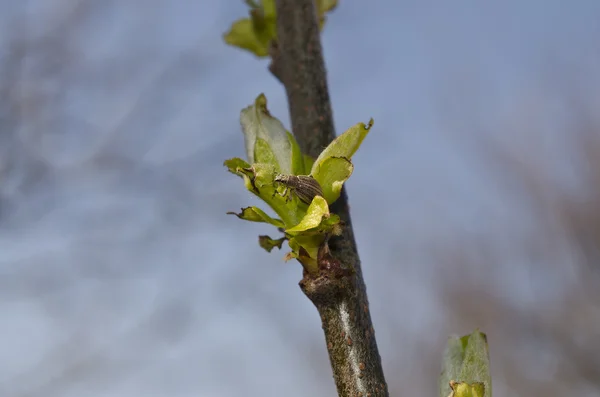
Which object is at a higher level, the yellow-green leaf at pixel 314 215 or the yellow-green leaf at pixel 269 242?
the yellow-green leaf at pixel 269 242

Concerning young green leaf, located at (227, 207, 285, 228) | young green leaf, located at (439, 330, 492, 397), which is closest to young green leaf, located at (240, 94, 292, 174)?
young green leaf, located at (227, 207, 285, 228)

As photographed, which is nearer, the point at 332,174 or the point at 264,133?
the point at 332,174

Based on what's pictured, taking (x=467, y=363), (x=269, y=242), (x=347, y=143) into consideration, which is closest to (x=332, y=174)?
(x=347, y=143)

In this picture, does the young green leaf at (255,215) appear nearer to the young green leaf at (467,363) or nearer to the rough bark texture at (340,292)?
the rough bark texture at (340,292)

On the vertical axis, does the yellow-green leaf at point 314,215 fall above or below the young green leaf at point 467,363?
above

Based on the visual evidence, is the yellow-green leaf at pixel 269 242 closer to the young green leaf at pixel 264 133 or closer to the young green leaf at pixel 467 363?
the young green leaf at pixel 264 133

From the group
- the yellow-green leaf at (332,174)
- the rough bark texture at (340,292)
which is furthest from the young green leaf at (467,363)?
the yellow-green leaf at (332,174)

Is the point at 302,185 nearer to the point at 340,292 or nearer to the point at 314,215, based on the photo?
the point at 314,215

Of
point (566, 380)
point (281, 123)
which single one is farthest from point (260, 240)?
point (566, 380)

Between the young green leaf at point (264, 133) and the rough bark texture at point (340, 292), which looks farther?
the young green leaf at point (264, 133)
